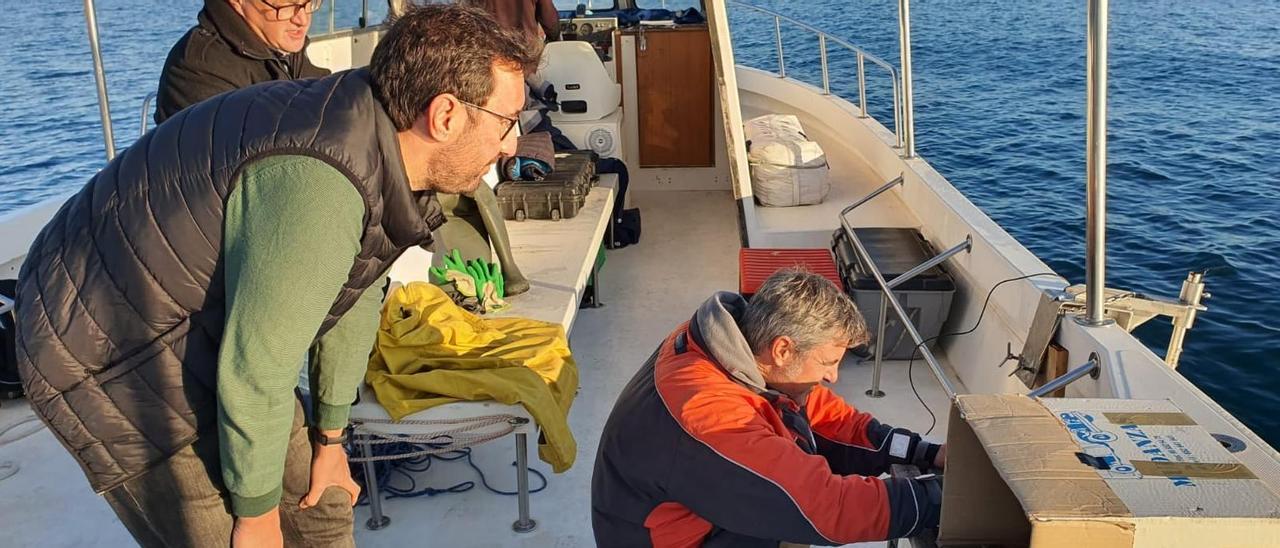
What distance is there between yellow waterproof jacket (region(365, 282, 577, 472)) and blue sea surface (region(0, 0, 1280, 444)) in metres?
2.46

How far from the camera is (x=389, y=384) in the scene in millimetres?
2465

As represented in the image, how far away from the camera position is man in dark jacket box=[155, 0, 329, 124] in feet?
6.91

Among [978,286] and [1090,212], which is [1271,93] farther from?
[1090,212]

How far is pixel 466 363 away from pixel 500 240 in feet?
3.30

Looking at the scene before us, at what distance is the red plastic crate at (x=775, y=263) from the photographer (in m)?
3.56

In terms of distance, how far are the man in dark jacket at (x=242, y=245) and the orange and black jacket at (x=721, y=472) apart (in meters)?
0.51

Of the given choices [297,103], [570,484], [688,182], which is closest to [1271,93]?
[688,182]

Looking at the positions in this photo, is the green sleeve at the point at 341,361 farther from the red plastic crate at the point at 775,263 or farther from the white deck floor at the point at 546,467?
the red plastic crate at the point at 775,263

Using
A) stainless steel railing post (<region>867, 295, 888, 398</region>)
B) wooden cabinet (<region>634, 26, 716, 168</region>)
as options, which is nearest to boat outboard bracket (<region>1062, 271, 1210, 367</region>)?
stainless steel railing post (<region>867, 295, 888, 398</region>)

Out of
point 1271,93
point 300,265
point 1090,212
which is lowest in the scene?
point 1271,93

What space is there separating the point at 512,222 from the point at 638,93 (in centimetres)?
197

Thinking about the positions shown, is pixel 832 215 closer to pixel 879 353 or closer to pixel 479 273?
pixel 879 353

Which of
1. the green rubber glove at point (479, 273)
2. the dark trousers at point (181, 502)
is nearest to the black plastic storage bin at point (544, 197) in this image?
the green rubber glove at point (479, 273)

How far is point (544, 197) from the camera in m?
4.24
